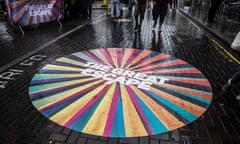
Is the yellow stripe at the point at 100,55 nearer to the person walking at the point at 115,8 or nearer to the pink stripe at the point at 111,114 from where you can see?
the pink stripe at the point at 111,114

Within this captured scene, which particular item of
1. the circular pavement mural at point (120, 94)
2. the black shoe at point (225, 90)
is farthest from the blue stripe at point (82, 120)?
the black shoe at point (225, 90)

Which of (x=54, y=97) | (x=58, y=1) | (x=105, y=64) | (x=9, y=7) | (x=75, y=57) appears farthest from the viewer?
(x=58, y=1)

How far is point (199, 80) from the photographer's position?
3807mm

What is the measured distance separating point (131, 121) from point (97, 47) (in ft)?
11.2

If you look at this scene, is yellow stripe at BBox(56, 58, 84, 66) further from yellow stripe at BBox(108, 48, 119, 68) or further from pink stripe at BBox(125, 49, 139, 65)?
pink stripe at BBox(125, 49, 139, 65)

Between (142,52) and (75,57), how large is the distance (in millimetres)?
1804

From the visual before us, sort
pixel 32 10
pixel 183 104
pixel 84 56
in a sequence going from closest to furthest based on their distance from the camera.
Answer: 1. pixel 183 104
2. pixel 84 56
3. pixel 32 10

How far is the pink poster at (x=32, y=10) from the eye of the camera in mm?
6066

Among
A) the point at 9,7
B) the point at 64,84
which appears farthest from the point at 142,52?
the point at 9,7

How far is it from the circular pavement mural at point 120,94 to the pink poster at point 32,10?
278cm

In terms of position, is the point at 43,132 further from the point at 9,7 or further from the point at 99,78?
the point at 9,7

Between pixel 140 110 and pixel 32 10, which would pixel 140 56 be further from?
pixel 32 10

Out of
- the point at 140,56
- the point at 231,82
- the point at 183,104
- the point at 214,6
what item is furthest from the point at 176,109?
the point at 214,6

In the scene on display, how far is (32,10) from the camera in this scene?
262 inches
